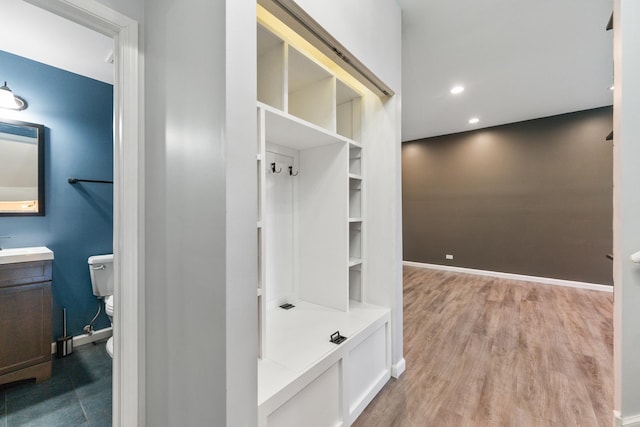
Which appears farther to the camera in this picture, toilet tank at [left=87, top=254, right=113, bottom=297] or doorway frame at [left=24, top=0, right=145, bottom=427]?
toilet tank at [left=87, top=254, right=113, bottom=297]

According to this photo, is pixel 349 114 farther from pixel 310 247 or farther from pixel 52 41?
pixel 52 41

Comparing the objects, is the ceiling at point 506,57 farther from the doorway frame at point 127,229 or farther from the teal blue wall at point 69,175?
the teal blue wall at point 69,175

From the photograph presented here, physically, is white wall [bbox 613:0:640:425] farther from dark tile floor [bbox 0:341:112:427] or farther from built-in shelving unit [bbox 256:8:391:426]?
dark tile floor [bbox 0:341:112:427]

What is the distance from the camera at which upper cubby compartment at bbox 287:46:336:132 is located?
1705 millimetres

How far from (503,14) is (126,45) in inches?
106

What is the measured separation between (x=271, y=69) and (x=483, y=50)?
2.32m

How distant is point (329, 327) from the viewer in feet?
5.47

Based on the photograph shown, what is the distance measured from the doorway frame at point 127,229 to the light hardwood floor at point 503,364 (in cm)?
126

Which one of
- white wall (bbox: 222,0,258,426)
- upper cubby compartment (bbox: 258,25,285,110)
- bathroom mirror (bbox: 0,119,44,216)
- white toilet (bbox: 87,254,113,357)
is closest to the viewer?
white wall (bbox: 222,0,258,426)

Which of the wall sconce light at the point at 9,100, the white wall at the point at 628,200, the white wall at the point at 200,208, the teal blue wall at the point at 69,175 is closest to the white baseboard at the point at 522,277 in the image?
the white wall at the point at 628,200

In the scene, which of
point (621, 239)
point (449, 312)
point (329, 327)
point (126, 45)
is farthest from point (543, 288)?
point (126, 45)

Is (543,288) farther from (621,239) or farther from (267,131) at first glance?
(267,131)

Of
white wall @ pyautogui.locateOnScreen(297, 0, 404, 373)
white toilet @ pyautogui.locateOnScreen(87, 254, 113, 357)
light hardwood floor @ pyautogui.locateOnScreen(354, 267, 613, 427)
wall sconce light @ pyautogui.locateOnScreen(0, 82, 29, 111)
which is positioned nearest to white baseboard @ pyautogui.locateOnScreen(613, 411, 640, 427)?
light hardwood floor @ pyautogui.locateOnScreen(354, 267, 613, 427)

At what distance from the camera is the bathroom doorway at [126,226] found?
3.89ft
